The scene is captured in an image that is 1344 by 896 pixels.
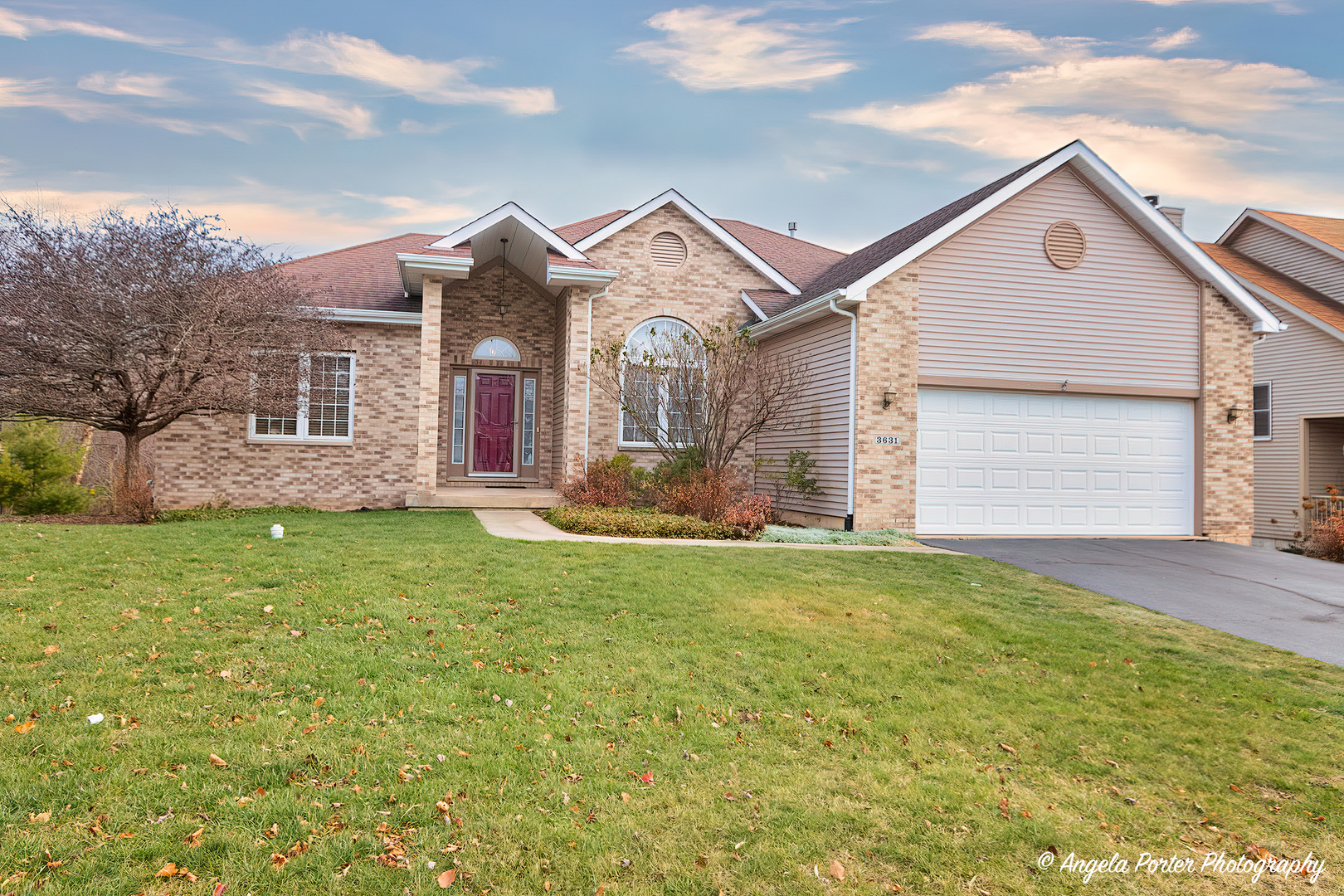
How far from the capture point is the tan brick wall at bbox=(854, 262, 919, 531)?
12.1m

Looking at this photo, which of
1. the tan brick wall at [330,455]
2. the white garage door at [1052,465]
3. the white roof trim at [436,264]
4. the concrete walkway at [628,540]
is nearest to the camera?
the concrete walkway at [628,540]

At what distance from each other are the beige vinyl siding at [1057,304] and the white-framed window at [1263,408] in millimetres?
6780

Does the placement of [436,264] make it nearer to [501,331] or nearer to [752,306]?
[501,331]

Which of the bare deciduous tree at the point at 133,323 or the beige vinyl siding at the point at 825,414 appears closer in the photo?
the bare deciduous tree at the point at 133,323

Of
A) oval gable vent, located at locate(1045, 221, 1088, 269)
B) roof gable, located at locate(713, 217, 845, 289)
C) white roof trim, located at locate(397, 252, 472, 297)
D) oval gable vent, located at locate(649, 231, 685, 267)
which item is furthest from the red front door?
oval gable vent, located at locate(1045, 221, 1088, 269)

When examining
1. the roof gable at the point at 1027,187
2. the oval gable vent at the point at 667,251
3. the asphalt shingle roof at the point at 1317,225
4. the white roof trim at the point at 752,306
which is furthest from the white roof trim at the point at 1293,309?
the oval gable vent at the point at 667,251

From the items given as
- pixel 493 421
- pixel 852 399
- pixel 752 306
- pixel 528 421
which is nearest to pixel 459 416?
pixel 493 421

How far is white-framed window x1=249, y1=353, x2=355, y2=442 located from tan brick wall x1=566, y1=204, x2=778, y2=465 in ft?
15.2

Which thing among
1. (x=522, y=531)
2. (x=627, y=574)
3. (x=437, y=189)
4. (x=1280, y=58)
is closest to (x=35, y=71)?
(x=437, y=189)

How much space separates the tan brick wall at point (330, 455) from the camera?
45.3ft

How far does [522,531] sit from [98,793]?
7.20 m

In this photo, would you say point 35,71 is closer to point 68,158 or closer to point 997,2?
point 68,158

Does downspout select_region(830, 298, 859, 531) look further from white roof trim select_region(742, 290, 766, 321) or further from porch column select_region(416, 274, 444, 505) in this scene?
porch column select_region(416, 274, 444, 505)

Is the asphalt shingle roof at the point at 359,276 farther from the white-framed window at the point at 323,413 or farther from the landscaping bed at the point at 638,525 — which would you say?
the landscaping bed at the point at 638,525
